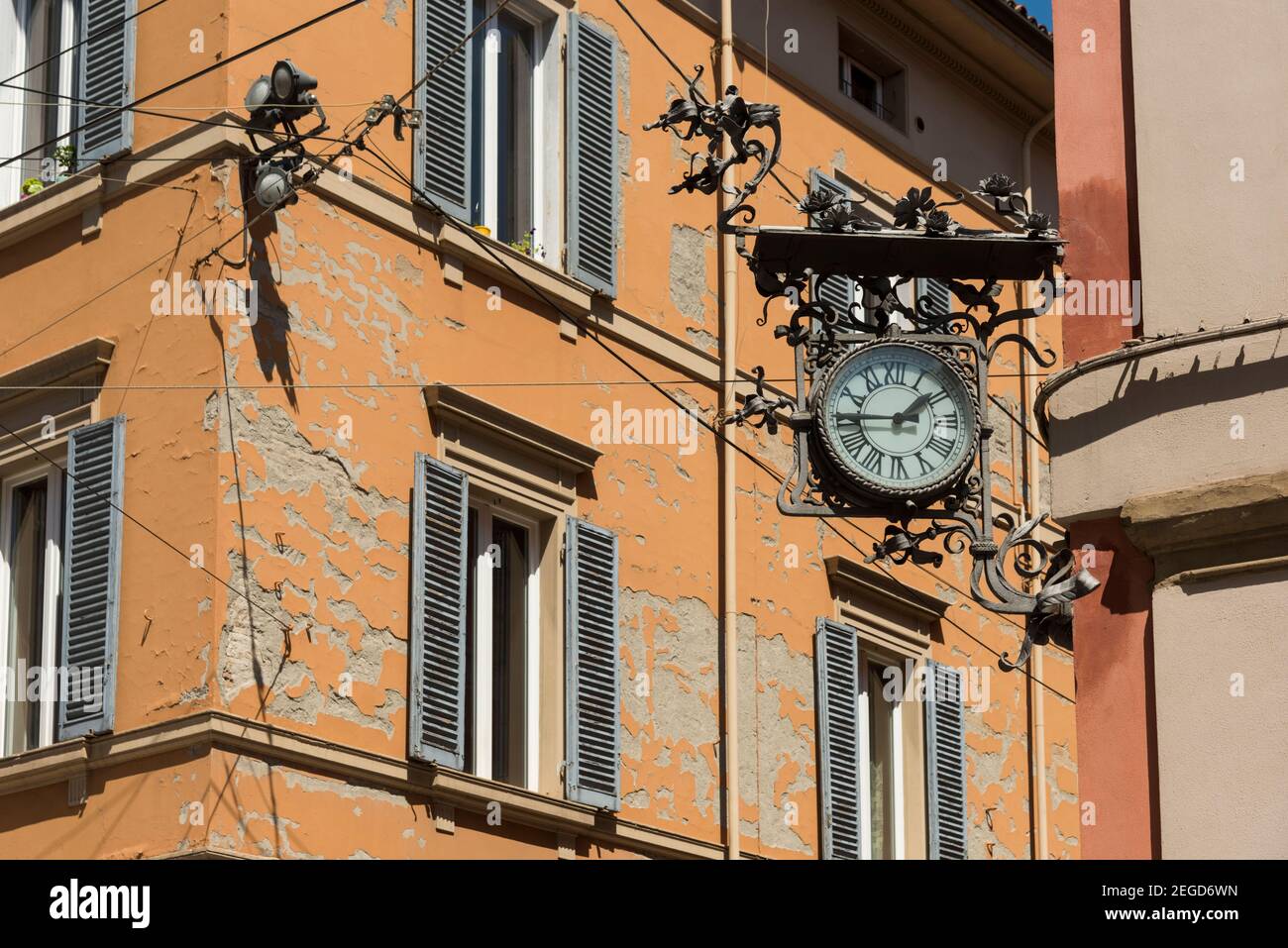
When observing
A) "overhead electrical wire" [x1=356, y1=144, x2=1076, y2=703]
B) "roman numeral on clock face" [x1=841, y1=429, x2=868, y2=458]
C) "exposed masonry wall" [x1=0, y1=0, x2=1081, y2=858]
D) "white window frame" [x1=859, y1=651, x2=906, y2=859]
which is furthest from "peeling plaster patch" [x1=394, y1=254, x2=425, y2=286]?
"roman numeral on clock face" [x1=841, y1=429, x2=868, y2=458]

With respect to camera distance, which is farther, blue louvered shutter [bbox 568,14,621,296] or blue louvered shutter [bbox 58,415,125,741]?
blue louvered shutter [bbox 568,14,621,296]

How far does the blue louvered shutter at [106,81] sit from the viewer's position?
14602 millimetres

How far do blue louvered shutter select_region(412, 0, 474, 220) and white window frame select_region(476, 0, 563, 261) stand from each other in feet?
0.97

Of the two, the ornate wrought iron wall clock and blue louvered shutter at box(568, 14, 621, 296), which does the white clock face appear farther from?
blue louvered shutter at box(568, 14, 621, 296)

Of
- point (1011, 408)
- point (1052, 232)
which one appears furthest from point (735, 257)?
point (1052, 232)

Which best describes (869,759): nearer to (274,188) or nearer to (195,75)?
(274,188)

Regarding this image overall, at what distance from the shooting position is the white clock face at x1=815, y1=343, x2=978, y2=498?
10.1 meters

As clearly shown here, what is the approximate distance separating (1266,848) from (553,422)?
766 centimetres

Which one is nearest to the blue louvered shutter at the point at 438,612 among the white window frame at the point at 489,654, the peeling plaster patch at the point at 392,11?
the white window frame at the point at 489,654

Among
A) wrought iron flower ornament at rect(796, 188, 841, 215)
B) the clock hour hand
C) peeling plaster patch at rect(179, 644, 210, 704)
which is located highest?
wrought iron flower ornament at rect(796, 188, 841, 215)

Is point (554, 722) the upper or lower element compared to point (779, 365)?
lower

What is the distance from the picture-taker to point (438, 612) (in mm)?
14562

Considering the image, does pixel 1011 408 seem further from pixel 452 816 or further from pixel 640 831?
pixel 452 816

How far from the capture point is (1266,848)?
29.1 feet
